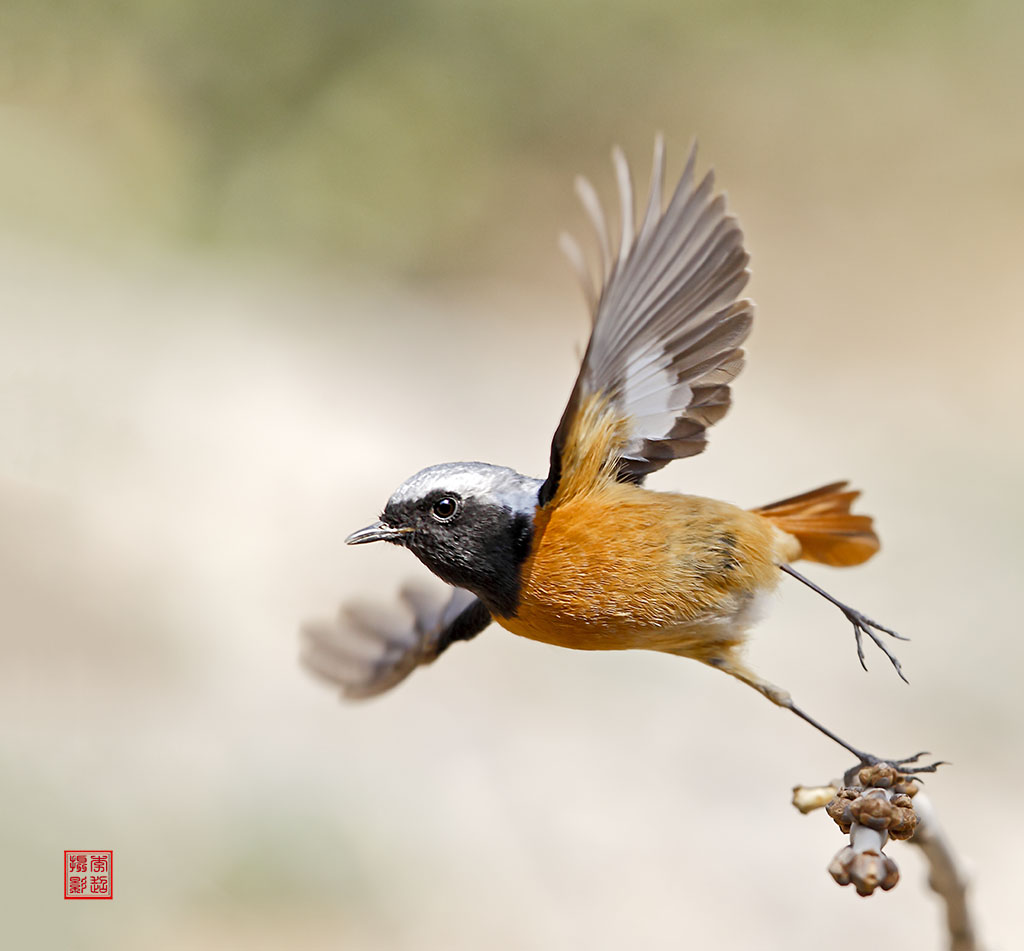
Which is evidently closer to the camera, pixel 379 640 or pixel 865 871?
pixel 865 871

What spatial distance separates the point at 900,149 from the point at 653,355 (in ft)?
27.3

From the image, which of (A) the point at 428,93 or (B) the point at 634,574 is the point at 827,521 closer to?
(B) the point at 634,574

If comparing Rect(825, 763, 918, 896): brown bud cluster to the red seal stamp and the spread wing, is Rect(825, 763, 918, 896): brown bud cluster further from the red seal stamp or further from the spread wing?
the red seal stamp

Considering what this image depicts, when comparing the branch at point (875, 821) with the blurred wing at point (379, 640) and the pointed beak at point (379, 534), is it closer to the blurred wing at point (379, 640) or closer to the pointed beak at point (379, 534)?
the pointed beak at point (379, 534)

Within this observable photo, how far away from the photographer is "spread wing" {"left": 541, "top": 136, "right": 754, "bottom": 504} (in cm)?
198

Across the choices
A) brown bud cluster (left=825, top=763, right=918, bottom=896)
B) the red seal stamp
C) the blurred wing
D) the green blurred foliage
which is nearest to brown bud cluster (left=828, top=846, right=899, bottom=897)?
brown bud cluster (left=825, top=763, right=918, bottom=896)

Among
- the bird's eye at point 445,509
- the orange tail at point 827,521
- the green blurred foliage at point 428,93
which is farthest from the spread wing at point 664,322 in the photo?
the green blurred foliage at point 428,93

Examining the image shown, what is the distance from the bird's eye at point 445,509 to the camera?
6.37 ft

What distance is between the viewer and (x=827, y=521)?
259 centimetres

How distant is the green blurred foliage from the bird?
640cm

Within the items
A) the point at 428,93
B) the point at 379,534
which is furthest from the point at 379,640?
the point at 428,93

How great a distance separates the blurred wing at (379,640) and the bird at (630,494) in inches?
25.0

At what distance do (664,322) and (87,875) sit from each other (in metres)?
3.53

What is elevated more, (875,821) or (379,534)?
(379,534)
